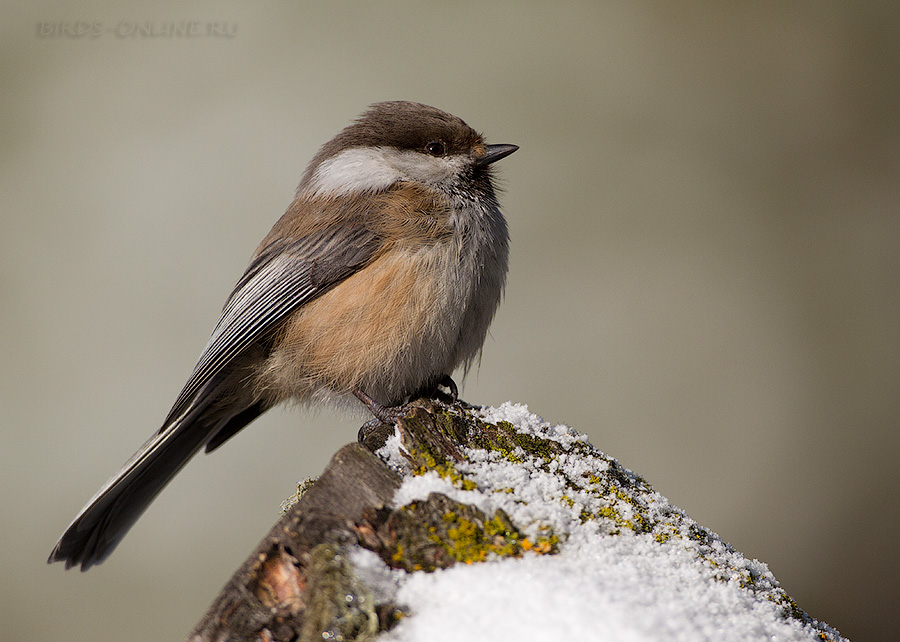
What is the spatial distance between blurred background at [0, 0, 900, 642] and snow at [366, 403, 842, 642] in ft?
10.1

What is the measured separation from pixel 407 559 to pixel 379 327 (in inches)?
71.5

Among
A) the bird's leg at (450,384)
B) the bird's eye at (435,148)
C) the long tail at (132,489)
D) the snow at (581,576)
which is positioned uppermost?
the bird's eye at (435,148)

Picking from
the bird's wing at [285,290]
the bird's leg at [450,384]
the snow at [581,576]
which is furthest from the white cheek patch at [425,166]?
the snow at [581,576]

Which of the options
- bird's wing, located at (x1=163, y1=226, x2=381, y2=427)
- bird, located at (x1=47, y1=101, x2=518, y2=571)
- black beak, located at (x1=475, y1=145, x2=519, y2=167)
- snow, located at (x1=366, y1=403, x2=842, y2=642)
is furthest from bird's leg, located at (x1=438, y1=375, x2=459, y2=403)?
snow, located at (x1=366, y1=403, x2=842, y2=642)

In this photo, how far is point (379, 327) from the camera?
344 centimetres

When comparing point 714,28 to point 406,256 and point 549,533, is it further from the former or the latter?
point 549,533

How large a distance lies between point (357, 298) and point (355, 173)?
0.87 m

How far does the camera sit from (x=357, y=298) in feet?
11.5

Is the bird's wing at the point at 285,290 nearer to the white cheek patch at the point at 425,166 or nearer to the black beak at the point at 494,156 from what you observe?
the white cheek patch at the point at 425,166

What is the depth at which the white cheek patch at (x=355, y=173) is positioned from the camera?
394cm

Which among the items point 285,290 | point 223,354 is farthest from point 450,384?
point 223,354

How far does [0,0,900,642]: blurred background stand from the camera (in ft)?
17.8

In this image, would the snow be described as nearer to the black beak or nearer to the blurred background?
the black beak

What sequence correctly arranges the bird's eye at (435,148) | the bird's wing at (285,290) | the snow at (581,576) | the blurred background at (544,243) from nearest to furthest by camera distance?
1. the snow at (581,576)
2. the bird's wing at (285,290)
3. the bird's eye at (435,148)
4. the blurred background at (544,243)
